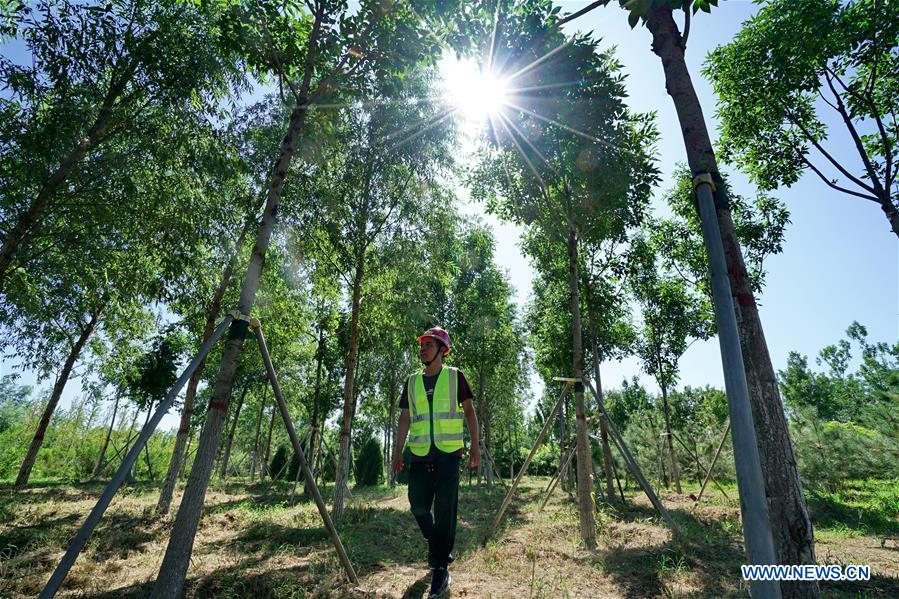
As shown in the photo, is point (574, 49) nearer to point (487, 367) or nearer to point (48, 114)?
point (48, 114)

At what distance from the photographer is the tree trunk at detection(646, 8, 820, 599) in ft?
7.50

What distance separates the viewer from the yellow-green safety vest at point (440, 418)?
4.12 meters

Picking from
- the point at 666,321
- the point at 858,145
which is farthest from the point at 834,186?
the point at 666,321

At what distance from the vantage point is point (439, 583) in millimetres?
3885

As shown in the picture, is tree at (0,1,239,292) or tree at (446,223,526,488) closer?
tree at (0,1,239,292)

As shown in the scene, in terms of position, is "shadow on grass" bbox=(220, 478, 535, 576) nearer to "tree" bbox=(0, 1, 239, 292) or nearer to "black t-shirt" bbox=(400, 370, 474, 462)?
"black t-shirt" bbox=(400, 370, 474, 462)

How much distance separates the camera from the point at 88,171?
740cm

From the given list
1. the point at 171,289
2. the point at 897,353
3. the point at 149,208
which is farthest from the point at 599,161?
the point at 897,353

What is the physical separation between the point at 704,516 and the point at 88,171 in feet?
44.7

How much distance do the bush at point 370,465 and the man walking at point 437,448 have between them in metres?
21.2

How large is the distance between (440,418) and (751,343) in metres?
2.67

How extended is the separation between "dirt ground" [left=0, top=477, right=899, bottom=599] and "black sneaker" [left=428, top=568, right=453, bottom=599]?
0.17 meters

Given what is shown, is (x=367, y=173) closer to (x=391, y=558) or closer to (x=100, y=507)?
(x=391, y=558)

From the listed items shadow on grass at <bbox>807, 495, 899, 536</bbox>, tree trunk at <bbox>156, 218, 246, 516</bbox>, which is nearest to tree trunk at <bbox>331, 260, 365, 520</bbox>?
tree trunk at <bbox>156, 218, 246, 516</bbox>
